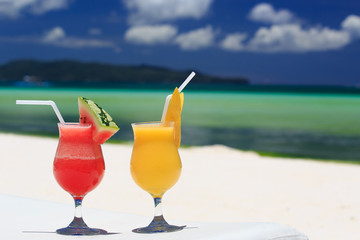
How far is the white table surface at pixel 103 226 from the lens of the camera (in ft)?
6.38

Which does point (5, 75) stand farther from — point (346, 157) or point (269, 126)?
point (346, 157)

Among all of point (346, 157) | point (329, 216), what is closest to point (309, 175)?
point (329, 216)

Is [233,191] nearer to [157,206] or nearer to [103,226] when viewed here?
[103,226]

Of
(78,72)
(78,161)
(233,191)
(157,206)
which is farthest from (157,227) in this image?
(78,72)

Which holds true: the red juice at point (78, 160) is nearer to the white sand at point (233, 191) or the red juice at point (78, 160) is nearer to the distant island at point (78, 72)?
the white sand at point (233, 191)

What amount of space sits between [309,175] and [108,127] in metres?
5.88

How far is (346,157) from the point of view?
1072cm

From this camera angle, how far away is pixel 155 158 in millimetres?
1887

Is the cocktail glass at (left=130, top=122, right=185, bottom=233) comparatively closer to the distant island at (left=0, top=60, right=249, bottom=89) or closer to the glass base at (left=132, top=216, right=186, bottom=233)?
the glass base at (left=132, top=216, right=186, bottom=233)

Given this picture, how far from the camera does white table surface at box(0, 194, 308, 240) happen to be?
6.38ft

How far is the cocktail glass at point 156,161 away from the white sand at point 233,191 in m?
2.68

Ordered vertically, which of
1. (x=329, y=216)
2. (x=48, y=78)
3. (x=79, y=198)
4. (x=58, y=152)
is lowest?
(x=329, y=216)

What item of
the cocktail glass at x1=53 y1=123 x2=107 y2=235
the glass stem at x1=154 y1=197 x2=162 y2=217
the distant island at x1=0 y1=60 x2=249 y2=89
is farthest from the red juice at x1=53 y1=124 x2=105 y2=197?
the distant island at x1=0 y1=60 x2=249 y2=89

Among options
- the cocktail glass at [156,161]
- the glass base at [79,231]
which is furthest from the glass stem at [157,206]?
the glass base at [79,231]
